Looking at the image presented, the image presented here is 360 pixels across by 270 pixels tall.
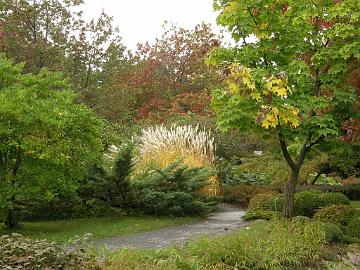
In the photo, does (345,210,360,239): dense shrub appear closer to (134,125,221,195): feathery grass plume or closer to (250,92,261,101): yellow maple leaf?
(250,92,261,101): yellow maple leaf

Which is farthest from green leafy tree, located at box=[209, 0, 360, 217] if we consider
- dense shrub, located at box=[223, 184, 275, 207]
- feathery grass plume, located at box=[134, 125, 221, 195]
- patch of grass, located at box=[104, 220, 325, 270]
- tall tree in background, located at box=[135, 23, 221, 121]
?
tall tree in background, located at box=[135, 23, 221, 121]

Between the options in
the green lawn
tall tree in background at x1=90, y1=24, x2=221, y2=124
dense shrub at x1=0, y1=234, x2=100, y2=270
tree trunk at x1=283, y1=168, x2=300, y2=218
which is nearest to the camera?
dense shrub at x1=0, y1=234, x2=100, y2=270

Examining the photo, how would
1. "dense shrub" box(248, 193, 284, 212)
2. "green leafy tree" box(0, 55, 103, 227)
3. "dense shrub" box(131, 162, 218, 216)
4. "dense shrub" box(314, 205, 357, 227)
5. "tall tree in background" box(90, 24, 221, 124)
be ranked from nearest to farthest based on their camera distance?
"green leafy tree" box(0, 55, 103, 227)
"dense shrub" box(314, 205, 357, 227)
"dense shrub" box(131, 162, 218, 216)
"dense shrub" box(248, 193, 284, 212)
"tall tree in background" box(90, 24, 221, 124)

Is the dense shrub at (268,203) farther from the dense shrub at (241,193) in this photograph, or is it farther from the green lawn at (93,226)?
the dense shrub at (241,193)

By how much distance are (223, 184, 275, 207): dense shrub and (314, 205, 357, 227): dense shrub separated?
469 centimetres

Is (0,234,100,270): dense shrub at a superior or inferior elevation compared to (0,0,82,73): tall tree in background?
inferior

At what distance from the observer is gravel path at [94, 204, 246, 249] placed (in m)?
8.41

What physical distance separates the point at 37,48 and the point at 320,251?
15398mm

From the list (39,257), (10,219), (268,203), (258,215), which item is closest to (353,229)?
(258,215)

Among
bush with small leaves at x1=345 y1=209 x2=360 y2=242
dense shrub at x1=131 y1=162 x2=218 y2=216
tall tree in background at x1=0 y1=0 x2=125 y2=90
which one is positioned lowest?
bush with small leaves at x1=345 y1=209 x2=360 y2=242

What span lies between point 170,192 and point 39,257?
21.5ft

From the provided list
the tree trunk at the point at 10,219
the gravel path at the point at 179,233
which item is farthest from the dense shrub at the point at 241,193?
the tree trunk at the point at 10,219

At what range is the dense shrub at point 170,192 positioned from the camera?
11391 mm

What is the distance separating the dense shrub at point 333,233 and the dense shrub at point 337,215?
0.73 meters
